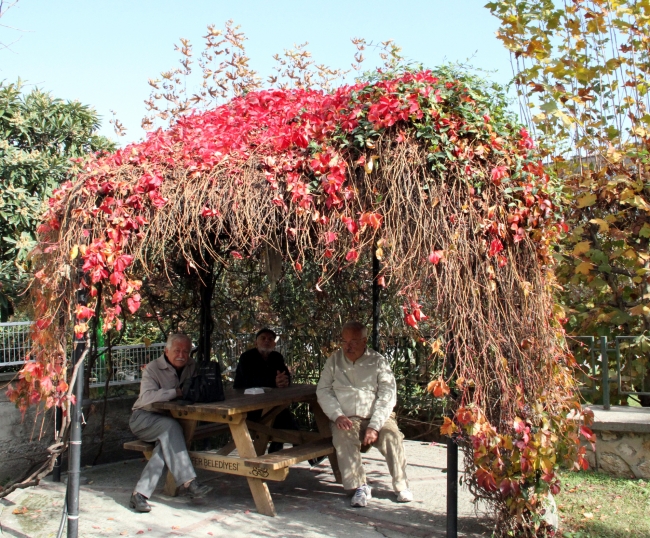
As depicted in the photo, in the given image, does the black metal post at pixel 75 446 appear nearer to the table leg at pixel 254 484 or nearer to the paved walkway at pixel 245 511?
the paved walkway at pixel 245 511

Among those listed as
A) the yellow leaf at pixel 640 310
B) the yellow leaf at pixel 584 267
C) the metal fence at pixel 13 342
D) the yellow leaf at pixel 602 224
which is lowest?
the metal fence at pixel 13 342

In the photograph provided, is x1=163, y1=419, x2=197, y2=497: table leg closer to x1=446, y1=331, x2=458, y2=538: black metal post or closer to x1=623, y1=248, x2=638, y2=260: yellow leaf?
x1=446, y1=331, x2=458, y2=538: black metal post

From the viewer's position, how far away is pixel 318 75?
13070 mm

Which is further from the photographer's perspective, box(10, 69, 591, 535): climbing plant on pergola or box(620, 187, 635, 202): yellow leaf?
box(620, 187, 635, 202): yellow leaf

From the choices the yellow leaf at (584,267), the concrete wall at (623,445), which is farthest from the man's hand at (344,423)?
the yellow leaf at (584,267)

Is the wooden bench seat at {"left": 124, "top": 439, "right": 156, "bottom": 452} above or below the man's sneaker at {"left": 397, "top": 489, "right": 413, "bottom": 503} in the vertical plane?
above

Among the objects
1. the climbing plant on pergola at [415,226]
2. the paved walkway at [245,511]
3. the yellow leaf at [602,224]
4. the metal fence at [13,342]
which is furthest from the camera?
the yellow leaf at [602,224]

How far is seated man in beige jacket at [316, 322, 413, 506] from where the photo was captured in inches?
205

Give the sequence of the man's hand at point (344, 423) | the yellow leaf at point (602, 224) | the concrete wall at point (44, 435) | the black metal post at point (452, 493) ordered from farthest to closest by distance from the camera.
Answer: the yellow leaf at point (602, 224) < the concrete wall at point (44, 435) < the man's hand at point (344, 423) < the black metal post at point (452, 493)

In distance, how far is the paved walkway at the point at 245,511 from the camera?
4625 millimetres

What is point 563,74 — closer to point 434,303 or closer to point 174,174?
point 434,303

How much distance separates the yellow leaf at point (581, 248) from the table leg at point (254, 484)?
388cm

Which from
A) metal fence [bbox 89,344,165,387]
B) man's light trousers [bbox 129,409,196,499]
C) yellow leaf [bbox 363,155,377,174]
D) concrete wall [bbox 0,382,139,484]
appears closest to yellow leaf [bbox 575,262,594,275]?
yellow leaf [bbox 363,155,377,174]

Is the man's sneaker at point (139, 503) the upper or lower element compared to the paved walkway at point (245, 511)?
upper
